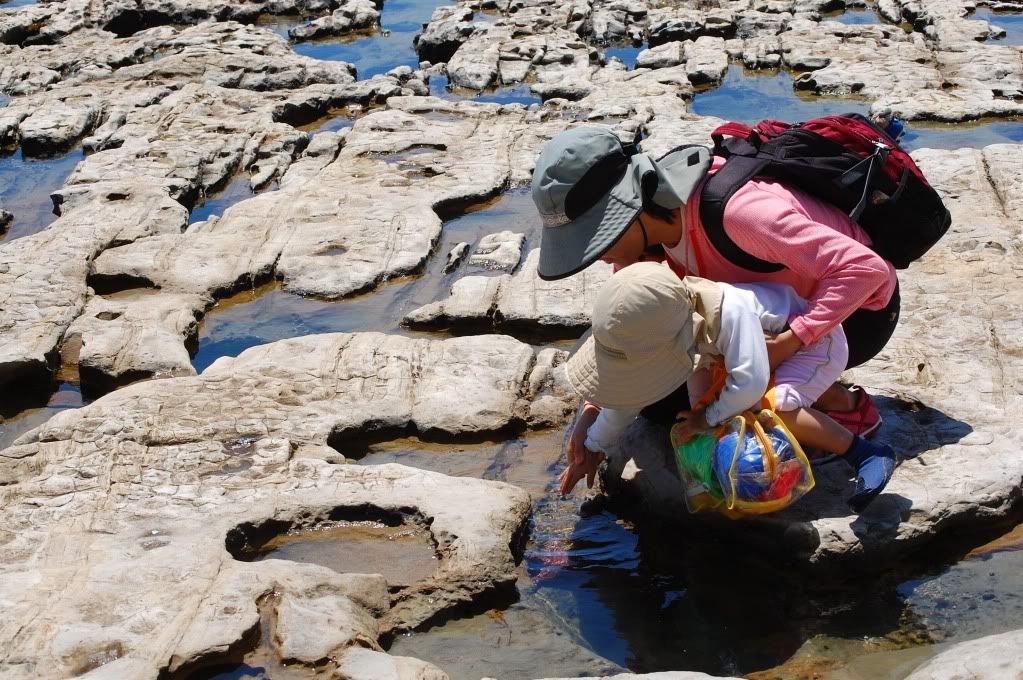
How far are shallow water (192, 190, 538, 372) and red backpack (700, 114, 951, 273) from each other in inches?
84.2

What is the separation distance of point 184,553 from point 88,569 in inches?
10.3

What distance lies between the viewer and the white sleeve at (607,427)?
2988mm

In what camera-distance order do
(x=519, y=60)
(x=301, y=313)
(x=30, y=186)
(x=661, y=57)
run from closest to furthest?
(x=301, y=313)
(x=30, y=186)
(x=661, y=57)
(x=519, y=60)

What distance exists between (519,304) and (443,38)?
19.5ft

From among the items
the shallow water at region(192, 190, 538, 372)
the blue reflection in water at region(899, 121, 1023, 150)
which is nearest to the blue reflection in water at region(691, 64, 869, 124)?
the blue reflection in water at region(899, 121, 1023, 150)

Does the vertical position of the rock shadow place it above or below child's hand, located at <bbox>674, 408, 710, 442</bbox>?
below

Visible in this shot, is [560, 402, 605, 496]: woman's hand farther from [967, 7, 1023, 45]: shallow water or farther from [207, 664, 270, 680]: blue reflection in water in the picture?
[967, 7, 1023, 45]: shallow water

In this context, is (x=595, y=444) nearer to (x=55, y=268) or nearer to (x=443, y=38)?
(x=55, y=268)

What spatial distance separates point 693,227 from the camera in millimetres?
2957

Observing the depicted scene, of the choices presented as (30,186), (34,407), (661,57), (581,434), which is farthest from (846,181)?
(661,57)

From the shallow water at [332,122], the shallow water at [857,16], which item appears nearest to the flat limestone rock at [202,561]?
the shallow water at [332,122]

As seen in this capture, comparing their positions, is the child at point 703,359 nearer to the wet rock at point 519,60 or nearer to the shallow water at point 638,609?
the shallow water at point 638,609

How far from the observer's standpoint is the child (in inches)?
107

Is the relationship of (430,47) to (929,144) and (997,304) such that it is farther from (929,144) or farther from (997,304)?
(997,304)
